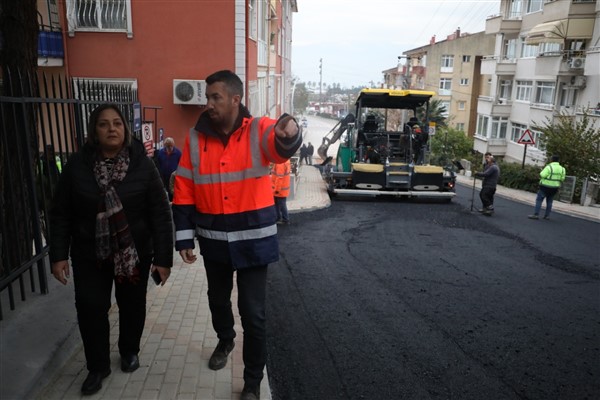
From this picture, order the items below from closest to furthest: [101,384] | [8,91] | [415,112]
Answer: [101,384]
[8,91]
[415,112]

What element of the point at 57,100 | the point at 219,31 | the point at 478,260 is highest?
the point at 219,31

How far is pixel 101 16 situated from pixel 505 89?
2815cm

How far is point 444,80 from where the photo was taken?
A: 2050 inches

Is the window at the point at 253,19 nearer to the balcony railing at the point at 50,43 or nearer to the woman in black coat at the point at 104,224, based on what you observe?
the balcony railing at the point at 50,43

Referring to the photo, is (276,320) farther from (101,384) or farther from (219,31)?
(219,31)

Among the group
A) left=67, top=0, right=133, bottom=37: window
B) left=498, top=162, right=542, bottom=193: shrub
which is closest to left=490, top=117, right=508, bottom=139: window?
left=498, top=162, right=542, bottom=193: shrub

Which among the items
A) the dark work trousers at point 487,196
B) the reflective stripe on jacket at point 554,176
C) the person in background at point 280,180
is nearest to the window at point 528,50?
the reflective stripe on jacket at point 554,176

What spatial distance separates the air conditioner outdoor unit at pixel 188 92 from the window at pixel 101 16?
1.97m

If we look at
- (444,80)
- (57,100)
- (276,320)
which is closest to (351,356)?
(276,320)

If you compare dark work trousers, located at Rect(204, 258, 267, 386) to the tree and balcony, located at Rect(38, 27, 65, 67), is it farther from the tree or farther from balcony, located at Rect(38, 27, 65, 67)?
balcony, located at Rect(38, 27, 65, 67)

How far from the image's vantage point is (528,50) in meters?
30.3

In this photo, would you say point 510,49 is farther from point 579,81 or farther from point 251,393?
point 251,393

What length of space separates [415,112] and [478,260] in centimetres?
909

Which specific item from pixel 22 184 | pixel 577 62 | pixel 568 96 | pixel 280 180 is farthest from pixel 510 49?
pixel 22 184
